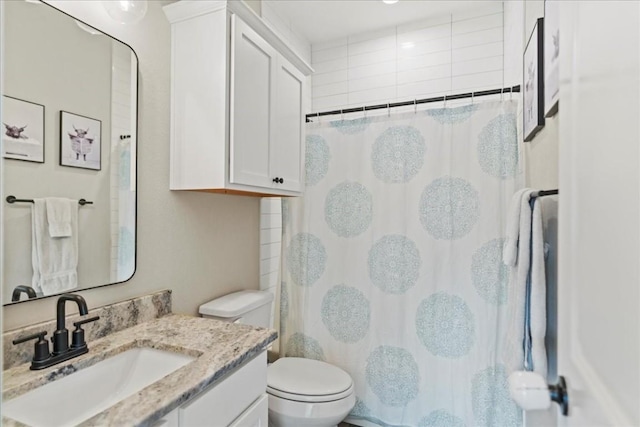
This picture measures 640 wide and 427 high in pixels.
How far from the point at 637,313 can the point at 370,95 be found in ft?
8.24

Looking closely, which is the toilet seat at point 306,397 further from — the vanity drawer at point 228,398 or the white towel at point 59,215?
the white towel at point 59,215

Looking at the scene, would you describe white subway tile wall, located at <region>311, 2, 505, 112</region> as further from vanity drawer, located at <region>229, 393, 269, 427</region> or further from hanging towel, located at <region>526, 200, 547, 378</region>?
vanity drawer, located at <region>229, 393, 269, 427</region>

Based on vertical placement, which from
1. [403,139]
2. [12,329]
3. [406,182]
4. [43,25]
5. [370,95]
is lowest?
[12,329]

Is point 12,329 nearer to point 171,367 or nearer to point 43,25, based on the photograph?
point 171,367

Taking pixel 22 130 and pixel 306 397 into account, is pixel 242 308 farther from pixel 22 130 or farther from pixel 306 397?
pixel 22 130

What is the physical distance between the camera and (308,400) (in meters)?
1.55

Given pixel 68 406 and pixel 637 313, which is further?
pixel 68 406

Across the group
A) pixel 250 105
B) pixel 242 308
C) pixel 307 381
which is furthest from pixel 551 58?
pixel 307 381

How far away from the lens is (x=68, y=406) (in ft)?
3.02

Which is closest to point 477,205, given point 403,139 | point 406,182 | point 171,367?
point 406,182

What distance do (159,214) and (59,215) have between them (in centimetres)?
37

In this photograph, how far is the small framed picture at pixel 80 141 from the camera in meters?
1.08

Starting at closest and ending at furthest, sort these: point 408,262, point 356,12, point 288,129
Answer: point 288,129, point 408,262, point 356,12

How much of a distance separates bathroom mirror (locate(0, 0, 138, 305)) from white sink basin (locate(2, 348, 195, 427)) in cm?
27
